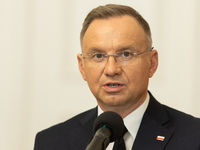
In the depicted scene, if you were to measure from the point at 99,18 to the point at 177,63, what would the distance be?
35.8 inches

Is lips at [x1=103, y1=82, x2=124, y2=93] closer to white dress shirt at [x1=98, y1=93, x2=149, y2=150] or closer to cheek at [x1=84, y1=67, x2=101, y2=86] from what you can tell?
cheek at [x1=84, y1=67, x2=101, y2=86]

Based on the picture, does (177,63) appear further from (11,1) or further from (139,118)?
(11,1)

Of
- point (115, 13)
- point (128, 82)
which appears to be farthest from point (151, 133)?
point (115, 13)

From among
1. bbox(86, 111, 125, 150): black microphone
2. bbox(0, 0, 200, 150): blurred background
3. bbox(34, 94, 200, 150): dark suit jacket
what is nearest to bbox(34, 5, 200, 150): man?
bbox(34, 94, 200, 150): dark suit jacket

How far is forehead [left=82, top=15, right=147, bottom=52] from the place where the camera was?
2.05 meters

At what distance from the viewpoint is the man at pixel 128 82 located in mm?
2012

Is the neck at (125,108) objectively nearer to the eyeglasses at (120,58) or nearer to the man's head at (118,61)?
the man's head at (118,61)

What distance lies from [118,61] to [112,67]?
70 mm

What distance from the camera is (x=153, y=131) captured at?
6.75ft

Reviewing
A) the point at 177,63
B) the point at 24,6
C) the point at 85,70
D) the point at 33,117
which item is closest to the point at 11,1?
the point at 24,6

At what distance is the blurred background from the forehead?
29.5 inches

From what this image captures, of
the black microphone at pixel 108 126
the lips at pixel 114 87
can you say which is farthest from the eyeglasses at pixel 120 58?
the black microphone at pixel 108 126

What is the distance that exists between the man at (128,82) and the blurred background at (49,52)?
2.24ft

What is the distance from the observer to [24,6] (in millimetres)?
3082
